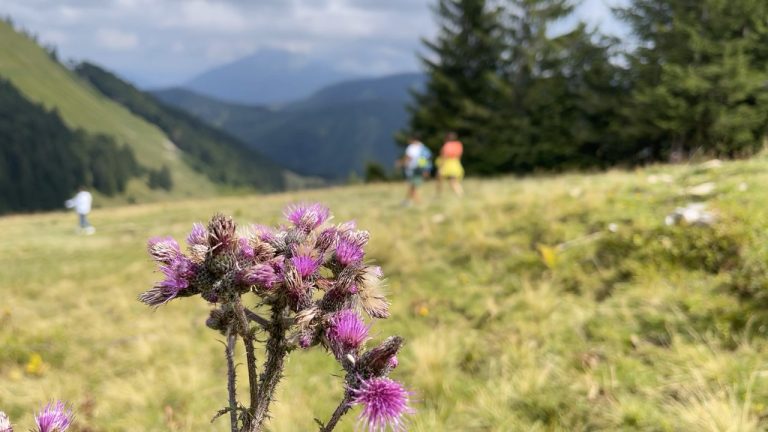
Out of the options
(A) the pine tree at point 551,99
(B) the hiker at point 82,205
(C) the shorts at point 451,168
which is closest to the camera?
(C) the shorts at point 451,168

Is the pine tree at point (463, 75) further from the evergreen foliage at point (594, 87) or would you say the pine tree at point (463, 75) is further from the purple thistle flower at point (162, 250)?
the purple thistle flower at point (162, 250)

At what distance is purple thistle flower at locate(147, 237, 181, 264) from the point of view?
155cm

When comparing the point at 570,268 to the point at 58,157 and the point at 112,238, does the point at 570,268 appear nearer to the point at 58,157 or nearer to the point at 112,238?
the point at 112,238

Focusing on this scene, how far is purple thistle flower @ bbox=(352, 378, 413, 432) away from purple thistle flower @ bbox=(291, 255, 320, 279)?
1.40ft

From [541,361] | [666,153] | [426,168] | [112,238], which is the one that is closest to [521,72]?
[666,153]

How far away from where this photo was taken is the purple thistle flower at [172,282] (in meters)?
1.53

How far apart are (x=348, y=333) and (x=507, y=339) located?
475 cm

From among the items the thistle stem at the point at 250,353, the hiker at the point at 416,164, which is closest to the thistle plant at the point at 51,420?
the thistle stem at the point at 250,353

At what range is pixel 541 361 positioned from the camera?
17.2ft

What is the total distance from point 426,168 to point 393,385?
1511 centimetres

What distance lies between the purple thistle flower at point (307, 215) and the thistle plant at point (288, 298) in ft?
0.16

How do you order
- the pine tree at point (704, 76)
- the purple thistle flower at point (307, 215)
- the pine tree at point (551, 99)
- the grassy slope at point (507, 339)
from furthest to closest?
the pine tree at point (551, 99) → the pine tree at point (704, 76) → the grassy slope at point (507, 339) → the purple thistle flower at point (307, 215)

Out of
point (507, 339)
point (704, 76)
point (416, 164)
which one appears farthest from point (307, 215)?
point (704, 76)

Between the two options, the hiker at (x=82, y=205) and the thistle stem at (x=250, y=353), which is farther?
the hiker at (x=82, y=205)
